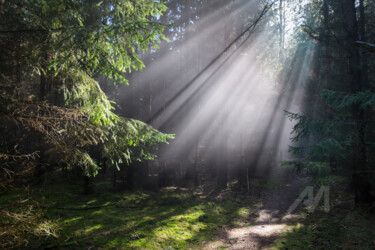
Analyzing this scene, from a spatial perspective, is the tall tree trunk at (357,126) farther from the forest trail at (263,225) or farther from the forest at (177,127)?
the forest trail at (263,225)

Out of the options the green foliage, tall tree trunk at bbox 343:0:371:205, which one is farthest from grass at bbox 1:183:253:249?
tall tree trunk at bbox 343:0:371:205

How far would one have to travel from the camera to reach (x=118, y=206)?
1023cm

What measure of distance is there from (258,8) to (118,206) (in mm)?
18204

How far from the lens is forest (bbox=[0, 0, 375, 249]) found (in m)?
5.05

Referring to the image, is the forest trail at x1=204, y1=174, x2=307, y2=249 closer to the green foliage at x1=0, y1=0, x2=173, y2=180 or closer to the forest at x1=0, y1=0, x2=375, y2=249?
the forest at x1=0, y1=0, x2=375, y2=249

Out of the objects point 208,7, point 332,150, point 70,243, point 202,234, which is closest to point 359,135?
point 332,150

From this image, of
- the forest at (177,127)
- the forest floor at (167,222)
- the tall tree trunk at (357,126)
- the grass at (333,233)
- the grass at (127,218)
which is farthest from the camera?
the tall tree trunk at (357,126)

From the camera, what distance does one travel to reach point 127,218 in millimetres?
8633

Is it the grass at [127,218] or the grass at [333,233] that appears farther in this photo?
the grass at [333,233]

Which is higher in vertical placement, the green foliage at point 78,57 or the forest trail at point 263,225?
the green foliage at point 78,57

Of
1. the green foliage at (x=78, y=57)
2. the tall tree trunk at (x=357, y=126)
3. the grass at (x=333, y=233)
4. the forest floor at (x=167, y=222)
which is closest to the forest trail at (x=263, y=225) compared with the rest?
the forest floor at (x=167, y=222)

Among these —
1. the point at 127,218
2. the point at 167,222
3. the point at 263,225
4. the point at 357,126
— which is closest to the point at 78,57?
the point at 127,218

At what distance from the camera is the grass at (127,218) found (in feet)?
20.0

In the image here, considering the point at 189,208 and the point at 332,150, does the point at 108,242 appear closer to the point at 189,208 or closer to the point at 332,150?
the point at 189,208
